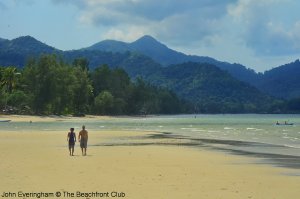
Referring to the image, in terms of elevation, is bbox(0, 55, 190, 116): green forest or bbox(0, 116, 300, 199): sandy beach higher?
bbox(0, 55, 190, 116): green forest

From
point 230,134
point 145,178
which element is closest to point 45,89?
point 230,134

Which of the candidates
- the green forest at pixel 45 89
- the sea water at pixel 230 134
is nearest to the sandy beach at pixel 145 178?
the sea water at pixel 230 134

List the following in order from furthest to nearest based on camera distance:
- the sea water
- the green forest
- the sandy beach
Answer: the green forest, the sea water, the sandy beach

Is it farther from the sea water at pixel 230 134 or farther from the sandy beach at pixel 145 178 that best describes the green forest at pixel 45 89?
the sandy beach at pixel 145 178

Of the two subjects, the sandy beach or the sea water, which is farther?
the sea water

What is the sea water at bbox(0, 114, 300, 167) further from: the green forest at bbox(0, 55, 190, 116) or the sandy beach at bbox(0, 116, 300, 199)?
the green forest at bbox(0, 55, 190, 116)

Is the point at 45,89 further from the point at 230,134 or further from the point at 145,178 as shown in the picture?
the point at 145,178

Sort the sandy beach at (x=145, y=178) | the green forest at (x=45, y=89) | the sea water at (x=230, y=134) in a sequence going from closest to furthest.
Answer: the sandy beach at (x=145, y=178) < the sea water at (x=230, y=134) < the green forest at (x=45, y=89)

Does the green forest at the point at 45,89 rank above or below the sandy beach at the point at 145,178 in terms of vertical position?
above

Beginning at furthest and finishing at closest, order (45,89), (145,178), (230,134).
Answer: (45,89)
(230,134)
(145,178)

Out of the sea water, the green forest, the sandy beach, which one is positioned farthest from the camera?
the green forest

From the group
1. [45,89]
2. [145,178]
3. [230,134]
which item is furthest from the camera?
[45,89]

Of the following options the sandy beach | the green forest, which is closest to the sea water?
the sandy beach

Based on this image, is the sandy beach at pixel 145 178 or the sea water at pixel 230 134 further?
the sea water at pixel 230 134
